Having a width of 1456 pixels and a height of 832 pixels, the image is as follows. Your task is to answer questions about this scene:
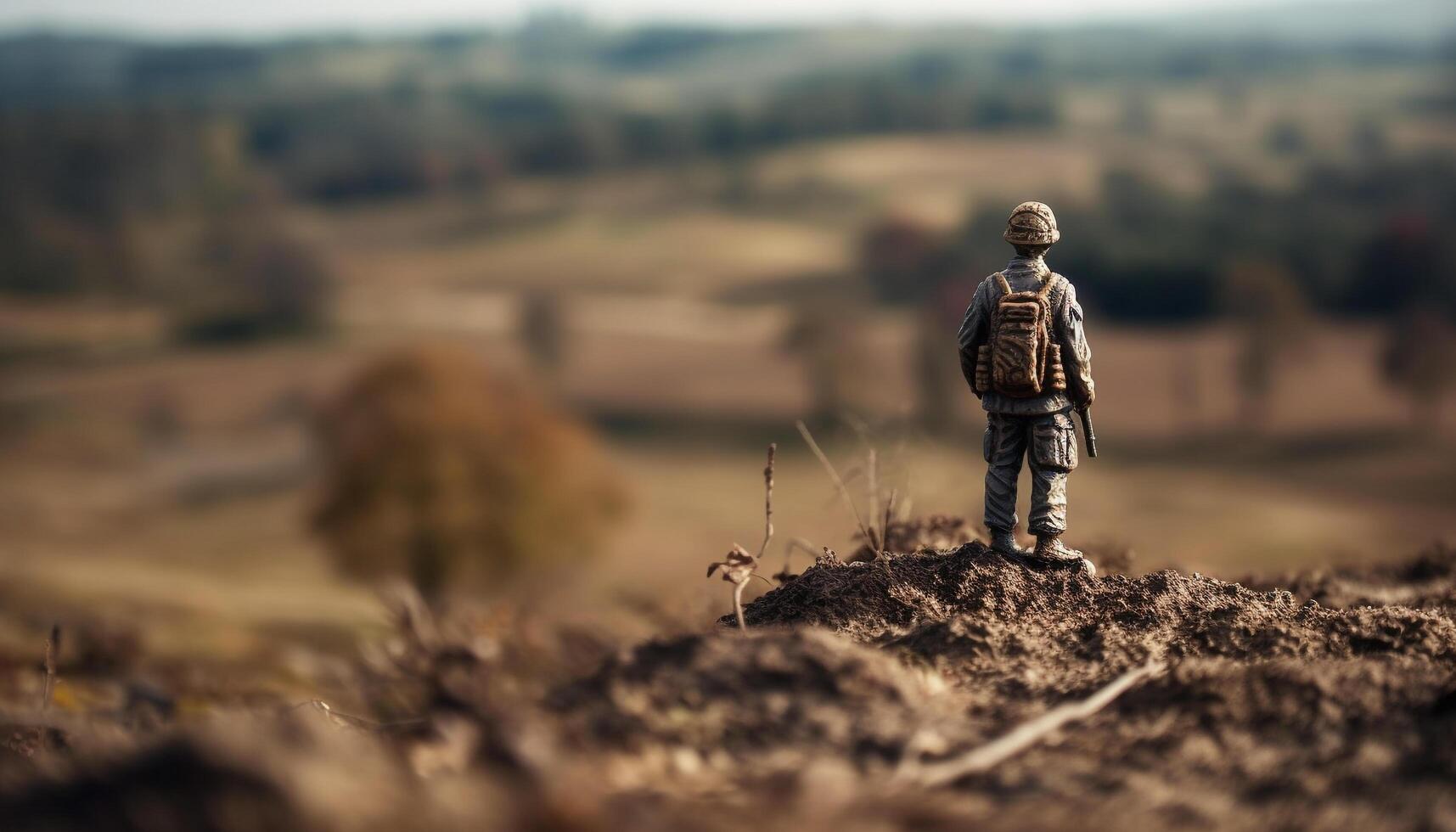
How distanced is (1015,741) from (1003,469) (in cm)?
381

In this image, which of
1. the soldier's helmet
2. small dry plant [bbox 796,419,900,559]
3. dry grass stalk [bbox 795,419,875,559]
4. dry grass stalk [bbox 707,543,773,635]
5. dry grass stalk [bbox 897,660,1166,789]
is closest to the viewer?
dry grass stalk [bbox 897,660,1166,789]

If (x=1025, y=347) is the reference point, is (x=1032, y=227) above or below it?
above

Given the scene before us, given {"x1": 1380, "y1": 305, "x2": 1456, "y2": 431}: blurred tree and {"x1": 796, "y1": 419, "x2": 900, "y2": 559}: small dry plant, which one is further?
{"x1": 1380, "y1": 305, "x2": 1456, "y2": 431}: blurred tree

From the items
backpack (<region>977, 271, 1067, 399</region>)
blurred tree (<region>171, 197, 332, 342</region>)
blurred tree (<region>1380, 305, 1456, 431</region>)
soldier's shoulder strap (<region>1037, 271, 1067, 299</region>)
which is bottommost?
backpack (<region>977, 271, 1067, 399</region>)

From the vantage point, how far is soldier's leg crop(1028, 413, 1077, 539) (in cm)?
893

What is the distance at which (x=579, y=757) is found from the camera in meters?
5.25

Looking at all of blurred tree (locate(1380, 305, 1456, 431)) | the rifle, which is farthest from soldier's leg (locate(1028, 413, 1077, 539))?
blurred tree (locate(1380, 305, 1456, 431))

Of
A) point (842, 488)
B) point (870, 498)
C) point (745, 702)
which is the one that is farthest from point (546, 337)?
point (745, 702)

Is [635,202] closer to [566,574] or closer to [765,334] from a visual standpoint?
[765,334]

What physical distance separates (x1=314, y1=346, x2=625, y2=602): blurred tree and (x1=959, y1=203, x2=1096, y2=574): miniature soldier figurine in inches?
1583

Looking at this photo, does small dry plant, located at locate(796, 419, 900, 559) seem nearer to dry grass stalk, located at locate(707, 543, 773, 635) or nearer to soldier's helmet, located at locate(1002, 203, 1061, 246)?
dry grass stalk, located at locate(707, 543, 773, 635)

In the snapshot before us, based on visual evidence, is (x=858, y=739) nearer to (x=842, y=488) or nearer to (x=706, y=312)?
(x=842, y=488)

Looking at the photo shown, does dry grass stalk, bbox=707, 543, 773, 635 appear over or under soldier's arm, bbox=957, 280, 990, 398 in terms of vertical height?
under

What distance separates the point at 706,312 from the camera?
98.6 m
